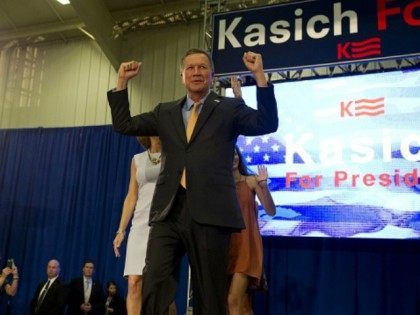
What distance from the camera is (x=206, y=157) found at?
147 centimetres

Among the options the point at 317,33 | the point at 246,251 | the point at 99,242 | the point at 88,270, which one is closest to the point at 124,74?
the point at 246,251

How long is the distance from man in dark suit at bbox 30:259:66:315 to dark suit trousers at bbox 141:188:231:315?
4.70m

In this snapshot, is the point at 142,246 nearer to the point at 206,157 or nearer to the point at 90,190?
the point at 206,157

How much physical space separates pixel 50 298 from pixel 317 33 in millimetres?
4203

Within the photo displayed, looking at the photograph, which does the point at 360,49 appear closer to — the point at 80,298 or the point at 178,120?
the point at 178,120

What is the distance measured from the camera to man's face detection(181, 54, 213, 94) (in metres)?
1.60

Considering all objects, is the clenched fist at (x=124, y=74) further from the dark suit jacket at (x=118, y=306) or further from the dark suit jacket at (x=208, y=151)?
the dark suit jacket at (x=118, y=306)

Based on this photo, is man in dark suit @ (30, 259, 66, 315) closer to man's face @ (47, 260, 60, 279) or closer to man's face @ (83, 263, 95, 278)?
man's face @ (47, 260, 60, 279)

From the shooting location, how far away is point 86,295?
19.5 ft

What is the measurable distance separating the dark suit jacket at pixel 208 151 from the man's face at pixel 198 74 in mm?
47

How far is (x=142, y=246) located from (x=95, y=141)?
15.0ft

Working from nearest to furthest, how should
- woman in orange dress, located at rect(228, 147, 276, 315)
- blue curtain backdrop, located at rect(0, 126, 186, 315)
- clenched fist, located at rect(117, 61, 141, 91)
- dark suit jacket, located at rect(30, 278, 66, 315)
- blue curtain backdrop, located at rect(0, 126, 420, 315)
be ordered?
clenched fist, located at rect(117, 61, 141, 91)
woman in orange dress, located at rect(228, 147, 276, 315)
blue curtain backdrop, located at rect(0, 126, 420, 315)
dark suit jacket, located at rect(30, 278, 66, 315)
blue curtain backdrop, located at rect(0, 126, 186, 315)

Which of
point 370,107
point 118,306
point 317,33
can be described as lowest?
point 118,306

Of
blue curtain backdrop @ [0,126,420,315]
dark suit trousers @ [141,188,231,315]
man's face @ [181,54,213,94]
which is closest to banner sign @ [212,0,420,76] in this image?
blue curtain backdrop @ [0,126,420,315]
